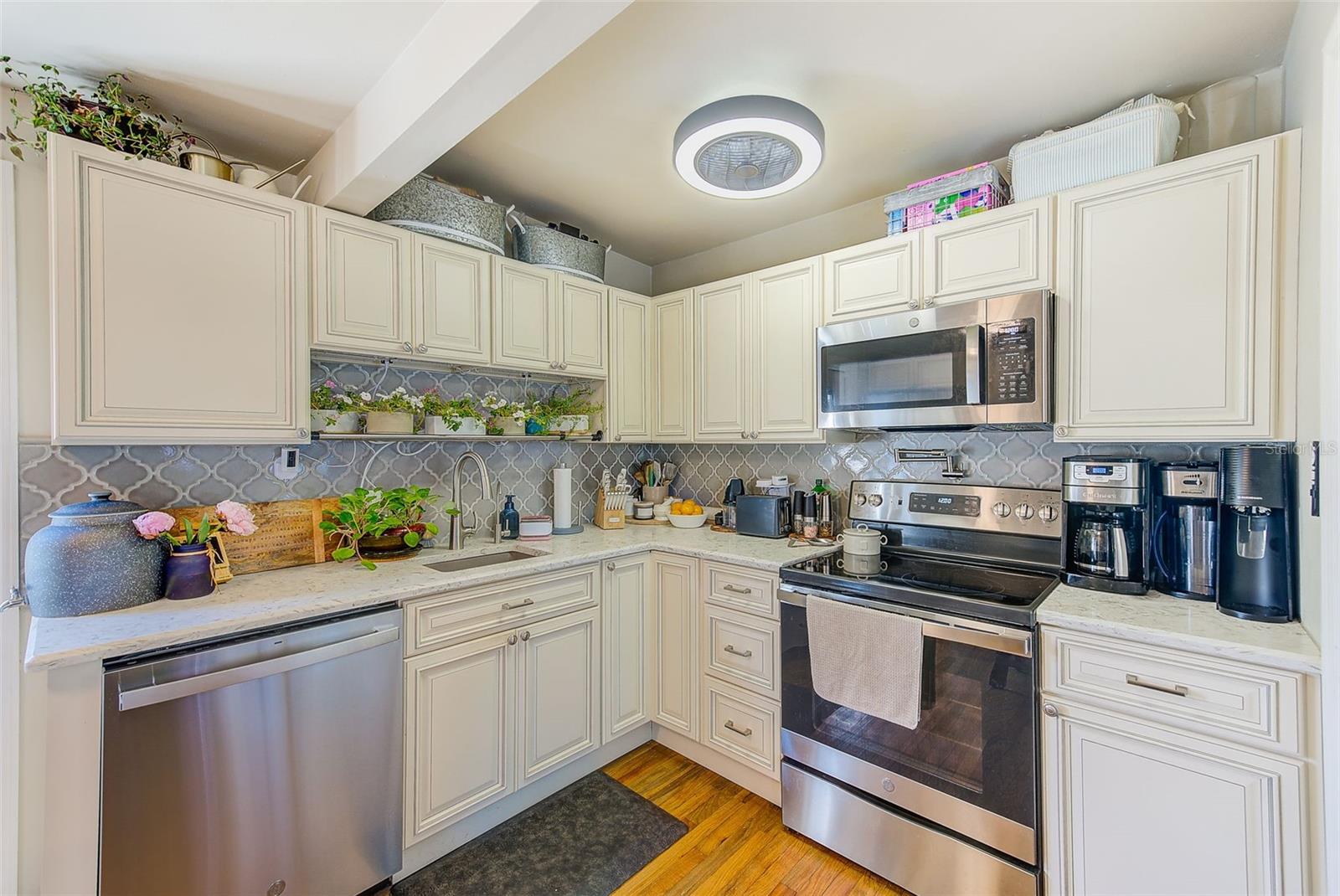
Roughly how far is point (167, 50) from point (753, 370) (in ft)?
7.38

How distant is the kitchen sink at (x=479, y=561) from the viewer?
2119mm

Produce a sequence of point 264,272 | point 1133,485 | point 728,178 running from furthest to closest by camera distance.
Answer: point 728,178
point 264,272
point 1133,485

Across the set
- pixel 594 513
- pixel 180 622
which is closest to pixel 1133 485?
pixel 594 513

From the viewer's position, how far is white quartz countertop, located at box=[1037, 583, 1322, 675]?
122cm

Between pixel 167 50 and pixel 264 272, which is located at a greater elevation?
pixel 167 50

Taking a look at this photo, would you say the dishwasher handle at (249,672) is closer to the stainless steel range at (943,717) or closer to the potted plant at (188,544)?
the potted plant at (188,544)

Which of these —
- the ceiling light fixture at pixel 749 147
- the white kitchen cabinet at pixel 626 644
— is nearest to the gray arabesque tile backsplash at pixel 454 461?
the white kitchen cabinet at pixel 626 644

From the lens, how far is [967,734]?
1610 millimetres

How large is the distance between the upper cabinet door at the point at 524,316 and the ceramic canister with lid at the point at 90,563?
129 cm

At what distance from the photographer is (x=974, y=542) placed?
215cm

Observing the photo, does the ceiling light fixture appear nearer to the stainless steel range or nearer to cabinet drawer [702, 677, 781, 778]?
the stainless steel range

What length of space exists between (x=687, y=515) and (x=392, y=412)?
152cm

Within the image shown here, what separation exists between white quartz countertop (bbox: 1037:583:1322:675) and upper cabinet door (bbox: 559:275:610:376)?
2085mm

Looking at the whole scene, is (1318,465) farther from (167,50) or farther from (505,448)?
(167,50)
